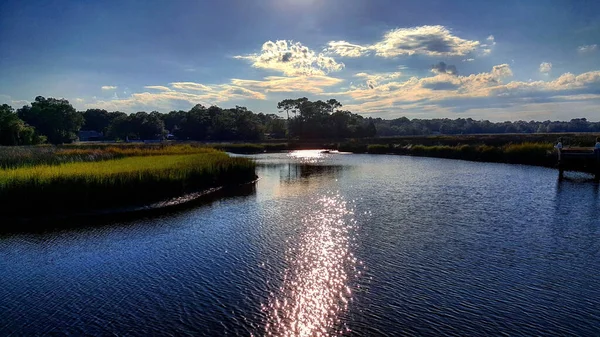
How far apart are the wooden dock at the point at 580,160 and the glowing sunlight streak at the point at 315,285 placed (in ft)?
101

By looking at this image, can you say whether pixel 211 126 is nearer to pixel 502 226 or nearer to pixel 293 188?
pixel 293 188

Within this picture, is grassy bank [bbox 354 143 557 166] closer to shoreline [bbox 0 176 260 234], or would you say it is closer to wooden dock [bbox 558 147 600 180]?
wooden dock [bbox 558 147 600 180]

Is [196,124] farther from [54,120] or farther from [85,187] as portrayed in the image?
[85,187]

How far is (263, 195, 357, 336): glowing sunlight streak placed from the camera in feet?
31.6

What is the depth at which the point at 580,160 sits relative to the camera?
41.8 metres

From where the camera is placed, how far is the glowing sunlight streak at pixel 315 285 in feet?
31.6

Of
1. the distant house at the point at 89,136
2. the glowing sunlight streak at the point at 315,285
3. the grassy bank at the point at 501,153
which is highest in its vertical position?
the distant house at the point at 89,136

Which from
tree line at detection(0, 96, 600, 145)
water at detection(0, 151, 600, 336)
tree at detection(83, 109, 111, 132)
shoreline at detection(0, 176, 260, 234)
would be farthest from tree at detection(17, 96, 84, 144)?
water at detection(0, 151, 600, 336)

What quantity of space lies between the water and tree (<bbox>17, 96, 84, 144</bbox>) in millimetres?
96611

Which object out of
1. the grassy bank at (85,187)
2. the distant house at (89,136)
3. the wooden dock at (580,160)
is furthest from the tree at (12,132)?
the wooden dock at (580,160)

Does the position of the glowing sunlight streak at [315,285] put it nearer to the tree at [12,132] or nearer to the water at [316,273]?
the water at [316,273]

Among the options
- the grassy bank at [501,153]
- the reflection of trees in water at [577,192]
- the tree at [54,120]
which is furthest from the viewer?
the tree at [54,120]

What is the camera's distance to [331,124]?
437 feet

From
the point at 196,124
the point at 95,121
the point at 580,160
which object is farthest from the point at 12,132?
the point at 95,121
